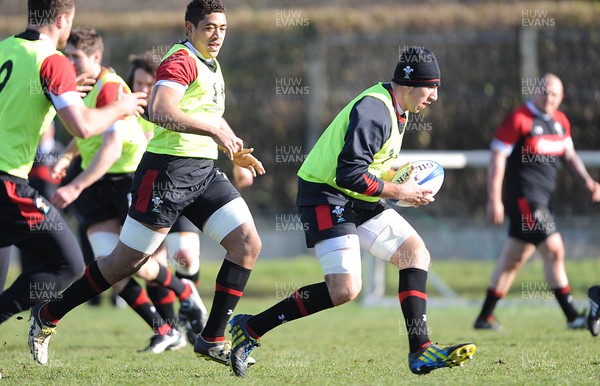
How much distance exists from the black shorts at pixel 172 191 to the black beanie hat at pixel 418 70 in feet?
4.49

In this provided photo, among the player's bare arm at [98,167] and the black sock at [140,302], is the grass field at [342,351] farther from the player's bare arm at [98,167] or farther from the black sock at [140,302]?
the player's bare arm at [98,167]

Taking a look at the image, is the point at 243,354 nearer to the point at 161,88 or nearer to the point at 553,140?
the point at 161,88

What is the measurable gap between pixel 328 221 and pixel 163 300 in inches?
95.2

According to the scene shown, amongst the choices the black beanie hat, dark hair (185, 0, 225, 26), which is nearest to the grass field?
the black beanie hat

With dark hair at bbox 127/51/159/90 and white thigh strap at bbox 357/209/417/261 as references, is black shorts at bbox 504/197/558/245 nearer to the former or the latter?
white thigh strap at bbox 357/209/417/261

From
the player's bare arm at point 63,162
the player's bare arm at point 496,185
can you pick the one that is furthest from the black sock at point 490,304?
the player's bare arm at point 63,162

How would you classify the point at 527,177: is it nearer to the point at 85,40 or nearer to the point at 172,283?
the point at 172,283

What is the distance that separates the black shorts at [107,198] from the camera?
7812mm

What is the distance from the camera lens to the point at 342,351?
738cm

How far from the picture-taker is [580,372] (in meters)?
5.84

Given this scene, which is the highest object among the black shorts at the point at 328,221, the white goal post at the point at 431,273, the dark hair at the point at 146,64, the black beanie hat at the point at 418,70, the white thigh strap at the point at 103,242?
the black beanie hat at the point at 418,70

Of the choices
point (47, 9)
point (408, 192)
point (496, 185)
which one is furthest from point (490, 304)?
point (47, 9)

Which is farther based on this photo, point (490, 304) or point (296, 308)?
point (490, 304)

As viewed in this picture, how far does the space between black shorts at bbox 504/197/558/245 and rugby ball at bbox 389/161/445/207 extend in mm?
3091
